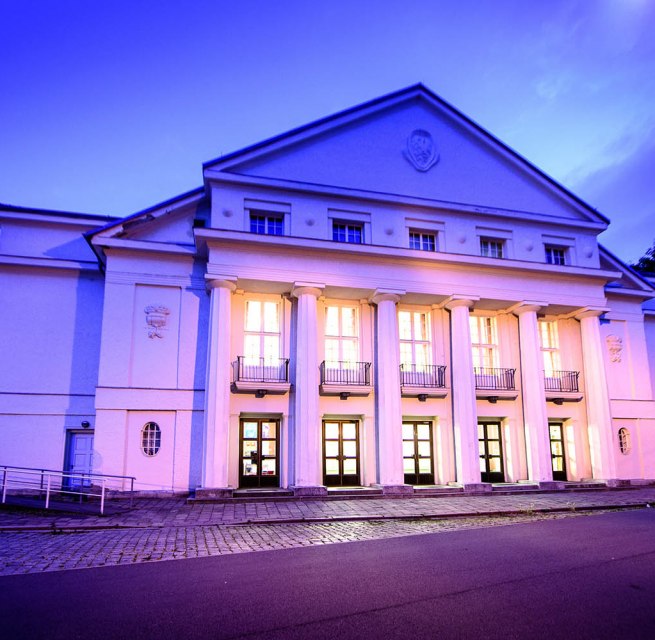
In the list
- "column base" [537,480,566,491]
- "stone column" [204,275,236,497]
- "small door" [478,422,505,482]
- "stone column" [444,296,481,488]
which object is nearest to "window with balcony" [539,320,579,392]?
"small door" [478,422,505,482]

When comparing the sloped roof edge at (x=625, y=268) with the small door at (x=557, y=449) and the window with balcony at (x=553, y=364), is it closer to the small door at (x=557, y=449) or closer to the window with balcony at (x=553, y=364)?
the window with balcony at (x=553, y=364)

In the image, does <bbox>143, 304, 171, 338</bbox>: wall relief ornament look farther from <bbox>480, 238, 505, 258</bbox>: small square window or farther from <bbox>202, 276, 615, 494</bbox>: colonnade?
<bbox>480, 238, 505, 258</bbox>: small square window

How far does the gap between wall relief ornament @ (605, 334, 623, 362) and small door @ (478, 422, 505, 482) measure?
20.0 feet

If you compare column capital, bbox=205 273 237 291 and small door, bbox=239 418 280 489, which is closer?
column capital, bbox=205 273 237 291

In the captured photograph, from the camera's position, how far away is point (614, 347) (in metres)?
23.0

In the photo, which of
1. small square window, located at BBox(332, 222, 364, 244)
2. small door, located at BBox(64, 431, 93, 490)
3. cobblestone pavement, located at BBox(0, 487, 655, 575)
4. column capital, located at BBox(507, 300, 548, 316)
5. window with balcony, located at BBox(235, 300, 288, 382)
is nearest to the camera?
cobblestone pavement, located at BBox(0, 487, 655, 575)

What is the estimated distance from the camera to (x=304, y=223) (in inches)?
748

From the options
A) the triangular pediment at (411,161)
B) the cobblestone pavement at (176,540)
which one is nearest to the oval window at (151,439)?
the cobblestone pavement at (176,540)

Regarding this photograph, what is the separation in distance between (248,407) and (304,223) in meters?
6.51

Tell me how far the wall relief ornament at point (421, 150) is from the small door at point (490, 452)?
1010cm

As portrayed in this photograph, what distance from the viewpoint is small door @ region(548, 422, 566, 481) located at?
845 inches

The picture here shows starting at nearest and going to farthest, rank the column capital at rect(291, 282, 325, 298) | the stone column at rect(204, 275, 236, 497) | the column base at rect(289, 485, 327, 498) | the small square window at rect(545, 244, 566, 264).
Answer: the stone column at rect(204, 275, 236, 497) → the column base at rect(289, 485, 327, 498) → the column capital at rect(291, 282, 325, 298) → the small square window at rect(545, 244, 566, 264)

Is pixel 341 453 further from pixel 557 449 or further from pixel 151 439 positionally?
pixel 557 449

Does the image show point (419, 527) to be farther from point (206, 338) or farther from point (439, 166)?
point (439, 166)
